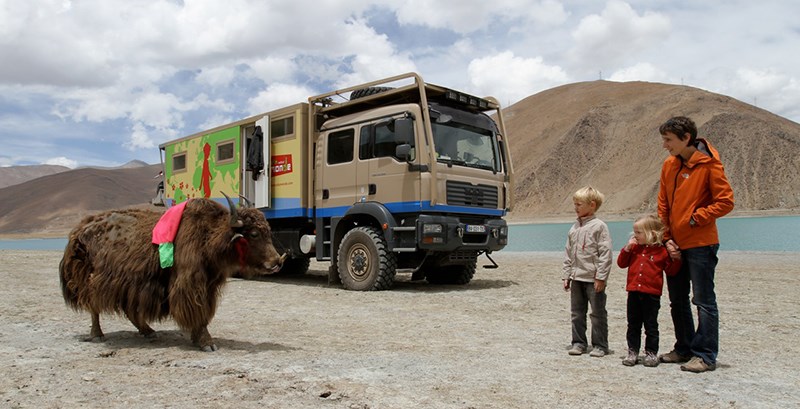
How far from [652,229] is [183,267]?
14.0 feet

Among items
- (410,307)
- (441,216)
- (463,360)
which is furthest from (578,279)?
(441,216)

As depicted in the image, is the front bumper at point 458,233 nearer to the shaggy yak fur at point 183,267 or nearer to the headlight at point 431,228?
the headlight at point 431,228

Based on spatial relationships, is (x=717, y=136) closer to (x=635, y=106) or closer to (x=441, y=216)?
(x=635, y=106)

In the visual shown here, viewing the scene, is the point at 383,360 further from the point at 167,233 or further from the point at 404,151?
the point at 404,151

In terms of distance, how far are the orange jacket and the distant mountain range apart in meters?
70.7

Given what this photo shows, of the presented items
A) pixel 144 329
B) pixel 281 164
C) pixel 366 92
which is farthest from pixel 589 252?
pixel 281 164

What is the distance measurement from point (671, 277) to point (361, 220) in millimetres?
6798

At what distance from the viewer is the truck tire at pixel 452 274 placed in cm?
1244

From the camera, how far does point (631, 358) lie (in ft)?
17.5

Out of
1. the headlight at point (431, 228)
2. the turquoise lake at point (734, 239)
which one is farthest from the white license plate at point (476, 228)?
the turquoise lake at point (734, 239)

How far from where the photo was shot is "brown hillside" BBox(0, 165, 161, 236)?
144 meters

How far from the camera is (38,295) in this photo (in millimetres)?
10391

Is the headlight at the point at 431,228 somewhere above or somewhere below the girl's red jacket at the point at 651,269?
above

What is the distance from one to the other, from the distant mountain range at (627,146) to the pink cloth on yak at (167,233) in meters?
71.6
